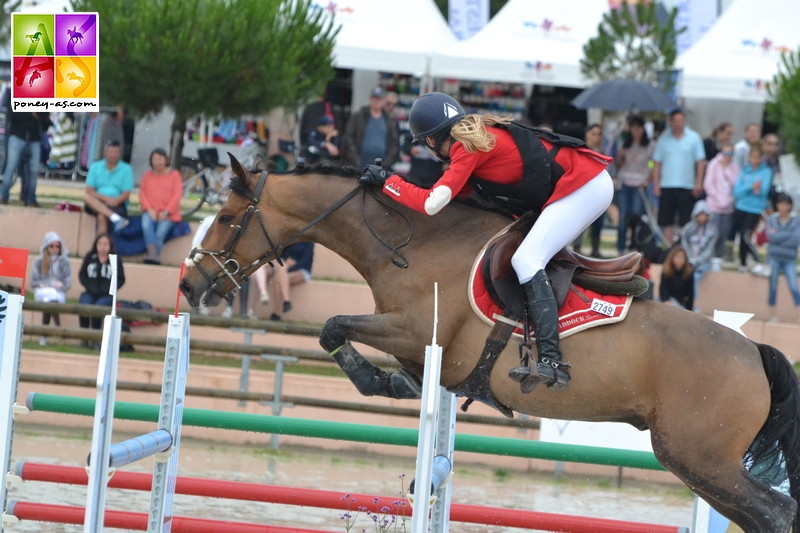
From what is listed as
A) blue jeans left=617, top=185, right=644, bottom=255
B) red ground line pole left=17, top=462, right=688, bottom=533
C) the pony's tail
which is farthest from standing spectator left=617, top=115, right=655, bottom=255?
the pony's tail

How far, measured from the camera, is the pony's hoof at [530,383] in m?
3.97

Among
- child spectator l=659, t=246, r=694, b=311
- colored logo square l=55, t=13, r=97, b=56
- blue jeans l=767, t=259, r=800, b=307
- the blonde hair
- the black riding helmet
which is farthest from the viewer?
blue jeans l=767, t=259, r=800, b=307

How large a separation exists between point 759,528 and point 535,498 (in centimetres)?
316

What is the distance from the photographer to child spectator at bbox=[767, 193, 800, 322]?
9.59 m

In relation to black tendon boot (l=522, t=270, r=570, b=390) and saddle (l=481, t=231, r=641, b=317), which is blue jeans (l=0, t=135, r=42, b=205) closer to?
saddle (l=481, t=231, r=641, b=317)

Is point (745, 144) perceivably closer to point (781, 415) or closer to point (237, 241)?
point (781, 415)

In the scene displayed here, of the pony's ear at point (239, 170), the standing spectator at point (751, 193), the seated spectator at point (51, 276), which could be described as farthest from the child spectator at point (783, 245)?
the pony's ear at point (239, 170)

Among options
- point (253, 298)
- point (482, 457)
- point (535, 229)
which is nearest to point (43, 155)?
point (253, 298)

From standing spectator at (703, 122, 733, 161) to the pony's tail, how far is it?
744 centimetres

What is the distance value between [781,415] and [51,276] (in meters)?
6.63

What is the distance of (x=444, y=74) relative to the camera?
12.6 metres

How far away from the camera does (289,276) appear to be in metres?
9.29

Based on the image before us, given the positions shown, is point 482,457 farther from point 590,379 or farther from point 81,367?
point 590,379

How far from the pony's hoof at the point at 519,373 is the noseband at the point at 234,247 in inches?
42.1
